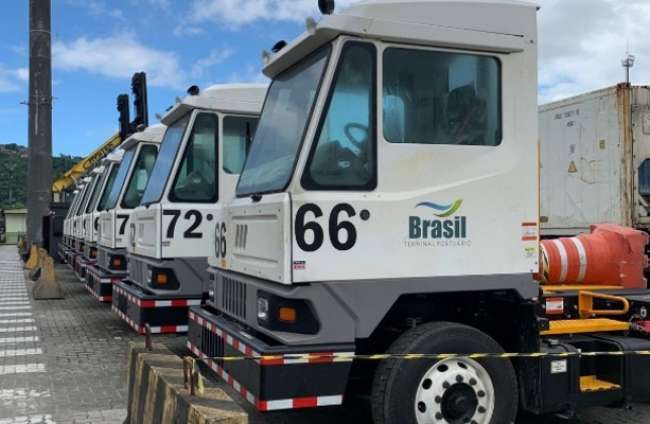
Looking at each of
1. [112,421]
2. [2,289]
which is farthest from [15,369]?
[2,289]

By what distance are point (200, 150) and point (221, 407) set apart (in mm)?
4601

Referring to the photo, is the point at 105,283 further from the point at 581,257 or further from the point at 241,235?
the point at 581,257

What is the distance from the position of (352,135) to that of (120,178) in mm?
6931

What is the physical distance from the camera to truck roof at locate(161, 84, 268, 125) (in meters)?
7.26

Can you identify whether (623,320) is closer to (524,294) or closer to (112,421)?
(524,294)

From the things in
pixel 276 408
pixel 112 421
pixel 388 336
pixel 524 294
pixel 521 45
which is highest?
pixel 521 45

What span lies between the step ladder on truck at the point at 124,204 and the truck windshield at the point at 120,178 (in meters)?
0.02

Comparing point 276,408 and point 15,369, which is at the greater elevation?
point 276,408

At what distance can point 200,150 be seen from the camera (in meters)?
7.37

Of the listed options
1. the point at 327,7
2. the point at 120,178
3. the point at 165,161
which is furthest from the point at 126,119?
the point at 327,7

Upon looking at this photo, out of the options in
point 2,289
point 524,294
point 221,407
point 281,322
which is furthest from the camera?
point 2,289

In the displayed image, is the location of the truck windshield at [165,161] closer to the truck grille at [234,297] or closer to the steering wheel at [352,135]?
the truck grille at [234,297]

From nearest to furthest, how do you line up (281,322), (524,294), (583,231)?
(281,322)
(524,294)
(583,231)

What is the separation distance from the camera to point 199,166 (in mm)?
7406
